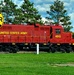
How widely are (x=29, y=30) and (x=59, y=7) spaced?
4288cm

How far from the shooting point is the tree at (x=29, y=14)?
73.1 metres

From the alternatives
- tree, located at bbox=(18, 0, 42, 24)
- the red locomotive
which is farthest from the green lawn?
tree, located at bbox=(18, 0, 42, 24)

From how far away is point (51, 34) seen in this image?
154ft

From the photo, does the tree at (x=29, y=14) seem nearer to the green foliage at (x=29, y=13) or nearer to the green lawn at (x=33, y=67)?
the green foliage at (x=29, y=13)

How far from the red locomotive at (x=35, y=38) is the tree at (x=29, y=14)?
86.2ft

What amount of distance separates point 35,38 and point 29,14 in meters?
28.8

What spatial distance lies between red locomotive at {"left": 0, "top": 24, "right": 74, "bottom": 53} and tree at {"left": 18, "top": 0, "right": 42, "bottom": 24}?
86.2 feet

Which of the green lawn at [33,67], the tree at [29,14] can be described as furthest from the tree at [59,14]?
the green lawn at [33,67]

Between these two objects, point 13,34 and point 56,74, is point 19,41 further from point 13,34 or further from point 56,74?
point 56,74

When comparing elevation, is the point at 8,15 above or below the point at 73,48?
above

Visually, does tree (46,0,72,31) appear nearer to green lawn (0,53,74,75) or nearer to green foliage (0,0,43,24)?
green foliage (0,0,43,24)

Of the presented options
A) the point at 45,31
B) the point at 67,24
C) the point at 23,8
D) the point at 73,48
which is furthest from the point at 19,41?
the point at 67,24

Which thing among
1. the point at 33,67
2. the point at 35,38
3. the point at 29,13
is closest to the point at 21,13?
the point at 29,13

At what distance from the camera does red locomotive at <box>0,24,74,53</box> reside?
45344mm
